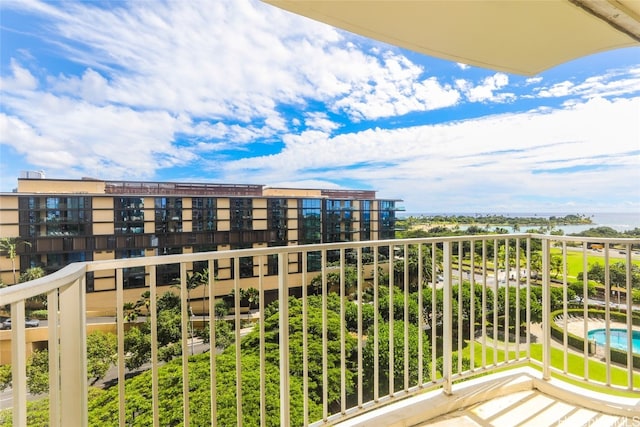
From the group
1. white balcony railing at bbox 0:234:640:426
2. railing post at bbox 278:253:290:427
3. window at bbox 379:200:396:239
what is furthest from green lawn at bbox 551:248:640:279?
window at bbox 379:200:396:239

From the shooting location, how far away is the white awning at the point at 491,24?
59.2 inches

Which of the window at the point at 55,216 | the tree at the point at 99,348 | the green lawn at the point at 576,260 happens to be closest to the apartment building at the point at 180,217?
the window at the point at 55,216

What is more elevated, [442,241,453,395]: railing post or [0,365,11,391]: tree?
[0,365,11,391]: tree

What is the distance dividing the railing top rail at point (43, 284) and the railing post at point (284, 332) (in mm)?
771

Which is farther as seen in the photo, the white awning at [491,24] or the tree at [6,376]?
the white awning at [491,24]

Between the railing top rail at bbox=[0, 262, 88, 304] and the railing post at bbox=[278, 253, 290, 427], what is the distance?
771 millimetres

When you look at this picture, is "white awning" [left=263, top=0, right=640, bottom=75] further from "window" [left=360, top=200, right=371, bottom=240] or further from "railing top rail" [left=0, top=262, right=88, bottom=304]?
"window" [left=360, top=200, right=371, bottom=240]

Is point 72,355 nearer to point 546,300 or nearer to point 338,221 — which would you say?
point 546,300

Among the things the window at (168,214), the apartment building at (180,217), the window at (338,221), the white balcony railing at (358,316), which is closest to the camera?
the white balcony railing at (358,316)

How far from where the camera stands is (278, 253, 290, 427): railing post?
1.50m

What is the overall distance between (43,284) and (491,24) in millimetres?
2152

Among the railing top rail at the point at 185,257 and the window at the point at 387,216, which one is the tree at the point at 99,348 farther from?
the window at the point at 387,216

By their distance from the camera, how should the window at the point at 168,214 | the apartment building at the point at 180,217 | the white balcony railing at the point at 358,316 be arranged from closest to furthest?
the white balcony railing at the point at 358,316 < the apartment building at the point at 180,217 < the window at the point at 168,214

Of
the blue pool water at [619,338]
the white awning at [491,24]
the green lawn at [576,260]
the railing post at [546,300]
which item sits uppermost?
the white awning at [491,24]
